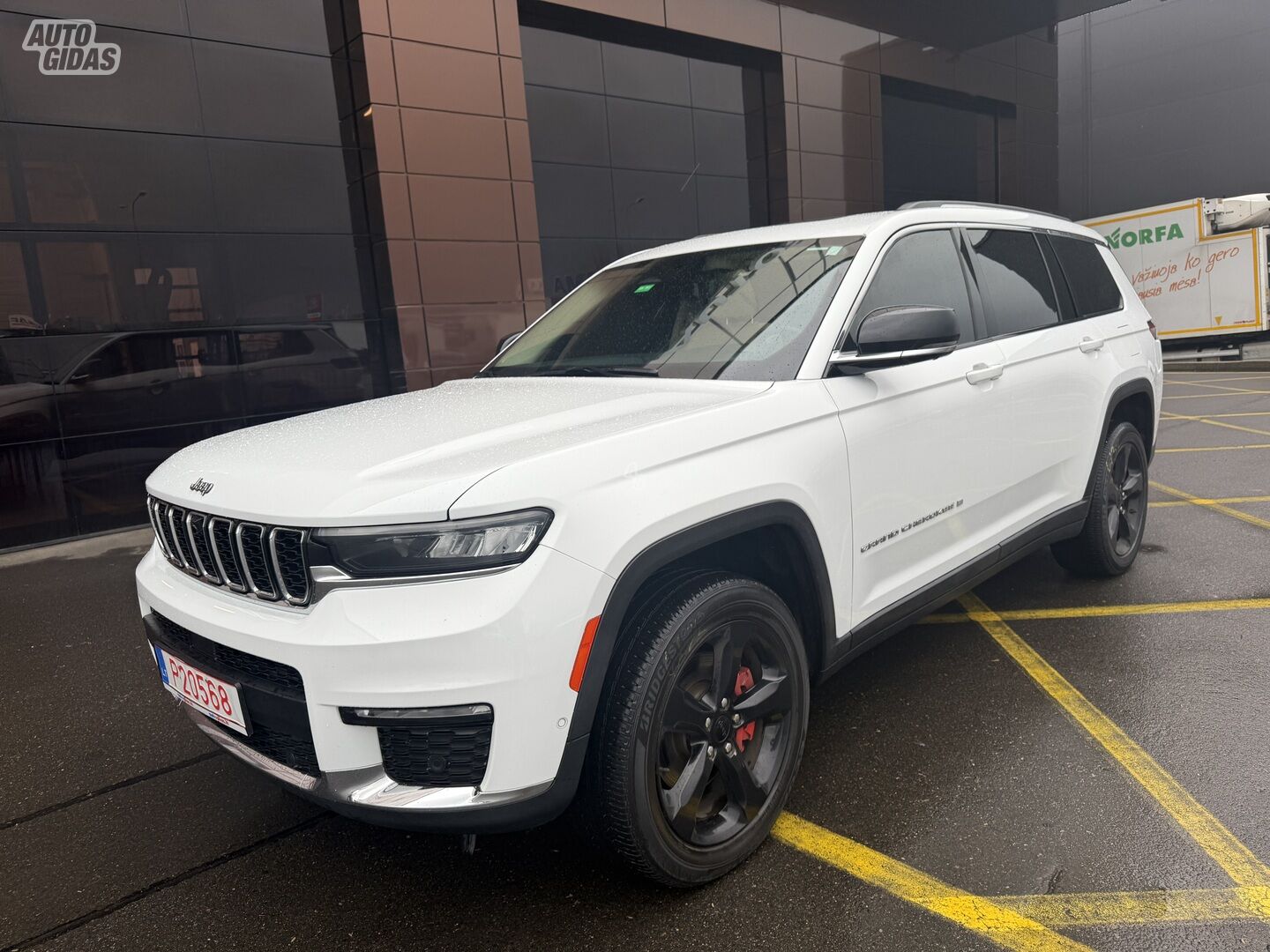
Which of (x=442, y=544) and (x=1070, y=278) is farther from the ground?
→ (x=1070, y=278)

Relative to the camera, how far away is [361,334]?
10195 mm

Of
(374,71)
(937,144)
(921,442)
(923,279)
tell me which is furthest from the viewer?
Answer: (937,144)

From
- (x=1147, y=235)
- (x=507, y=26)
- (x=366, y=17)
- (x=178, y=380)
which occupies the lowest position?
(x=178, y=380)

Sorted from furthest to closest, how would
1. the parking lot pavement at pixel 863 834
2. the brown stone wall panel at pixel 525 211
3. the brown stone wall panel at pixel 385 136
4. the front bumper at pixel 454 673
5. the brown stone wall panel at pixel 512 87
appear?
the brown stone wall panel at pixel 525 211 → the brown stone wall panel at pixel 512 87 → the brown stone wall panel at pixel 385 136 → the parking lot pavement at pixel 863 834 → the front bumper at pixel 454 673

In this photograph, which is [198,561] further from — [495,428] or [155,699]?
[155,699]

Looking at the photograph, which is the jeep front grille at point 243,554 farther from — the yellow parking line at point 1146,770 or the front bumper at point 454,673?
the yellow parking line at point 1146,770

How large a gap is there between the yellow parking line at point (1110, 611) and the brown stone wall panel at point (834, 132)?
11777 mm

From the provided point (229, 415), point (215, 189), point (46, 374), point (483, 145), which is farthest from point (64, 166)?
point (483, 145)

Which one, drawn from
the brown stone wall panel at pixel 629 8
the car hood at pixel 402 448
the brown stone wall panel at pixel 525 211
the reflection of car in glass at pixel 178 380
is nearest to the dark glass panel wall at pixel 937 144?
the brown stone wall panel at pixel 629 8

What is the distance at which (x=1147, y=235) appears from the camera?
1756 centimetres

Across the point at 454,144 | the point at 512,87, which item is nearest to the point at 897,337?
the point at 454,144

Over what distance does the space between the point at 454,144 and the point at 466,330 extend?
6.98ft

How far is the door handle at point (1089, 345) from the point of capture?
13.5 feet

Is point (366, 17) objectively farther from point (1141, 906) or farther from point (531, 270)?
point (1141, 906)
